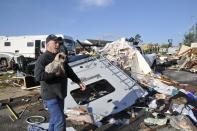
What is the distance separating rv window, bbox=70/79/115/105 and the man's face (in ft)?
10.2

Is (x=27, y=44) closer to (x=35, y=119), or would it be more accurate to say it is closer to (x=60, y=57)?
(x=35, y=119)

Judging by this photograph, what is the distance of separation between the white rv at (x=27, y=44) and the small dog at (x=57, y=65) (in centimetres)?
2045

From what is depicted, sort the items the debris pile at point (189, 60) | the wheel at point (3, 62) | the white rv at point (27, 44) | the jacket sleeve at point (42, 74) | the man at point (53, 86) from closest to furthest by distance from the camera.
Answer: the jacket sleeve at point (42, 74)
the man at point (53, 86)
the debris pile at point (189, 60)
the wheel at point (3, 62)
the white rv at point (27, 44)

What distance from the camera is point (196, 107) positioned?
7.98 metres

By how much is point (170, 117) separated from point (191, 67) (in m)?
14.4

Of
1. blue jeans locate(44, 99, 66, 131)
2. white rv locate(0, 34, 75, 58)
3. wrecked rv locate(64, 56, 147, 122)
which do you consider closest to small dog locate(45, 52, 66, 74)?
blue jeans locate(44, 99, 66, 131)

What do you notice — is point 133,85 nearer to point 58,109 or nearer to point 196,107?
point 196,107

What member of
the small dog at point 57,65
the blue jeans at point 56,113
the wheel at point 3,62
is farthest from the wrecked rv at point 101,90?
the wheel at point 3,62

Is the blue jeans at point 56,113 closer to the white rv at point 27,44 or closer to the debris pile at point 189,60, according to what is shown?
the debris pile at point 189,60

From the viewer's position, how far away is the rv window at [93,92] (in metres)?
8.07

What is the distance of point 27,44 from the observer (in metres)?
28.2

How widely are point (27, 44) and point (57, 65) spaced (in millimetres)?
24183

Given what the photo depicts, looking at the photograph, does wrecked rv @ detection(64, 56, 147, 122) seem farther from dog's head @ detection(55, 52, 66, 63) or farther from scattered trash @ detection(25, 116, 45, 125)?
dog's head @ detection(55, 52, 66, 63)

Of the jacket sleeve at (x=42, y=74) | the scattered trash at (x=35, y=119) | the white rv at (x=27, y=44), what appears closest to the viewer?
the jacket sleeve at (x=42, y=74)
